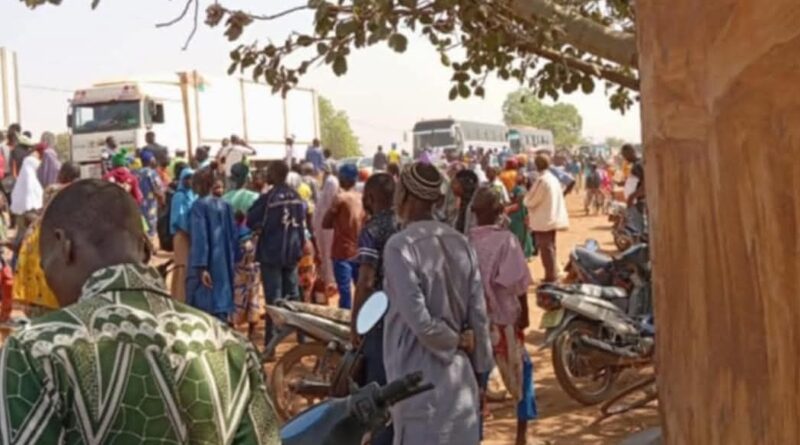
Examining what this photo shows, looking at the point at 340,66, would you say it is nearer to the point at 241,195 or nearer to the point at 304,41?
the point at 304,41

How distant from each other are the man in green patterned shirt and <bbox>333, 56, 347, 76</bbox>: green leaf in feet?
8.69

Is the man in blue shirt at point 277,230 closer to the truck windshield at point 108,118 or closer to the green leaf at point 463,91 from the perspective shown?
the green leaf at point 463,91

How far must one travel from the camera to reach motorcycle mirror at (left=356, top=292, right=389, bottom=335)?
2.95 meters

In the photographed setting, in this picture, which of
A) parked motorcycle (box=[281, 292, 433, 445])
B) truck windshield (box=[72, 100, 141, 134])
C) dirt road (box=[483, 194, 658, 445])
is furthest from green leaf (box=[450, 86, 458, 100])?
truck windshield (box=[72, 100, 141, 134])

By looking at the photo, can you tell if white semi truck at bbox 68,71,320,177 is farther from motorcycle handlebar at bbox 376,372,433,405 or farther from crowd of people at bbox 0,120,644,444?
motorcycle handlebar at bbox 376,372,433,405

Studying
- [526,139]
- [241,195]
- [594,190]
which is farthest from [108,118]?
[526,139]

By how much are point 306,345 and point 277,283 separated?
156cm

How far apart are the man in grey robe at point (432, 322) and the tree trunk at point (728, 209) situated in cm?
226

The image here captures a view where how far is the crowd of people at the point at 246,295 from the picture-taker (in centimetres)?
157

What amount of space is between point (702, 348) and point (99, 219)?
3.49 feet

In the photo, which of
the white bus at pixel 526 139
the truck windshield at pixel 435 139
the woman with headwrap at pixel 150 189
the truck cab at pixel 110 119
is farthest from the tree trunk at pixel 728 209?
the white bus at pixel 526 139

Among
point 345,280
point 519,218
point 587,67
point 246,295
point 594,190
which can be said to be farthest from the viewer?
point 594,190

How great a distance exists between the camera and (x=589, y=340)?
6836mm

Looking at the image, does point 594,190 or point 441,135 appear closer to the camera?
point 594,190
